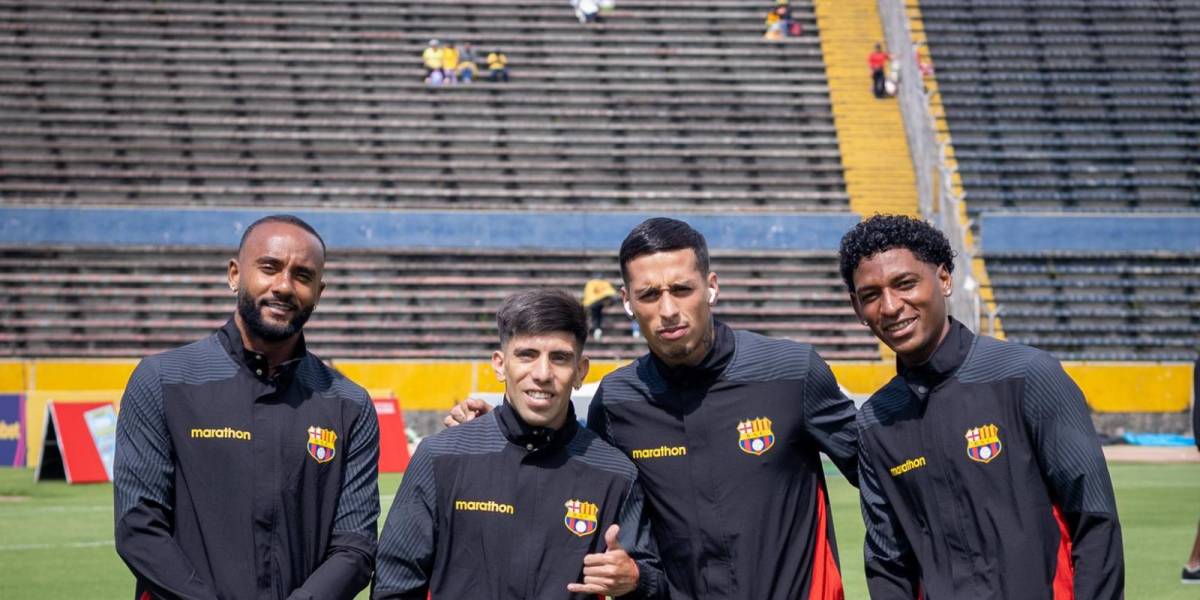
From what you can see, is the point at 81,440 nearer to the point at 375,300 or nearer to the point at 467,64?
the point at 375,300

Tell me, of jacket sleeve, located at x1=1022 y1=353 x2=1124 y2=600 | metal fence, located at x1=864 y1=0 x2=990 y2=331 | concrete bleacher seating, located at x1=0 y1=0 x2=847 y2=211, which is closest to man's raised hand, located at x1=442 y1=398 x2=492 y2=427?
jacket sleeve, located at x1=1022 y1=353 x2=1124 y2=600

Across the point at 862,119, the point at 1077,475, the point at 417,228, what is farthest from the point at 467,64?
the point at 1077,475

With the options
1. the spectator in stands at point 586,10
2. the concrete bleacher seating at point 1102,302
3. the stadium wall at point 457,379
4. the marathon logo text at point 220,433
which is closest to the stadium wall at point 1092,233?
the concrete bleacher seating at point 1102,302

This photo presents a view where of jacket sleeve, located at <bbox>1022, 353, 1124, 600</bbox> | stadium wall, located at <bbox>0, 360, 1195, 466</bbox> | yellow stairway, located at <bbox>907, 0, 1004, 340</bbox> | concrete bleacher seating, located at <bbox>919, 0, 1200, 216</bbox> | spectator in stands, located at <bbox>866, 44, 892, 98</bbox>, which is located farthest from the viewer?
spectator in stands, located at <bbox>866, 44, 892, 98</bbox>

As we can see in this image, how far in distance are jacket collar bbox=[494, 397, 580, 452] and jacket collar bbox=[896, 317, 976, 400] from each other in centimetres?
108

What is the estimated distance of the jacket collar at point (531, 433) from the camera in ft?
14.2

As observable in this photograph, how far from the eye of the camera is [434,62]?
98.8 feet

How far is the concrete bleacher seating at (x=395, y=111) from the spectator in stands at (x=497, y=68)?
226 millimetres

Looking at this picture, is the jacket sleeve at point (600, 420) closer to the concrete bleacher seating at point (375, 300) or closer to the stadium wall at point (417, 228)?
the concrete bleacher seating at point (375, 300)

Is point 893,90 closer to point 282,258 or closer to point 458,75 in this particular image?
point 458,75

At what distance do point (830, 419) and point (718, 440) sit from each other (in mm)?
392

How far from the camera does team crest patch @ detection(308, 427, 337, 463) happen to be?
441 cm

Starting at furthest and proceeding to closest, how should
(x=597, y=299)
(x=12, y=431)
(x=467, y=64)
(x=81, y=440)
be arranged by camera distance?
(x=467, y=64) → (x=597, y=299) → (x=12, y=431) → (x=81, y=440)

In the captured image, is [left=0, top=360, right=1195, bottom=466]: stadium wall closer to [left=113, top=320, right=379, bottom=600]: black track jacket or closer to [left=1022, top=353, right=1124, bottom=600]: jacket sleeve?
[left=113, top=320, right=379, bottom=600]: black track jacket
